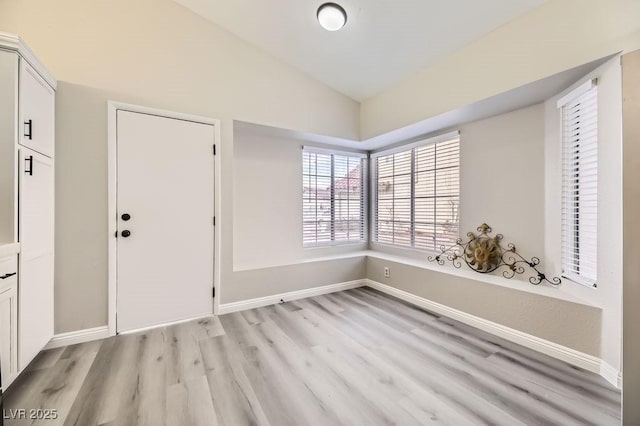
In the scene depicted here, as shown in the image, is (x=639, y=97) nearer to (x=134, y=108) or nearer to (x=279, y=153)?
(x=279, y=153)

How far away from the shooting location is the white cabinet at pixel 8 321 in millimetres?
1527

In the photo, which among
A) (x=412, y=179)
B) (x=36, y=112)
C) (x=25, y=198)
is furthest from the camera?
(x=412, y=179)

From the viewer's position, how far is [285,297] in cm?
339

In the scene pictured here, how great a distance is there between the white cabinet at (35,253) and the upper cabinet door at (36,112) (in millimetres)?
85

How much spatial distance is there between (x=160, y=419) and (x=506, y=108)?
3.73 meters

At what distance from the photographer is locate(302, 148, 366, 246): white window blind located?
404cm

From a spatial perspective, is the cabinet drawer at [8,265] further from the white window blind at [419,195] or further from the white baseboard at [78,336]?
the white window blind at [419,195]

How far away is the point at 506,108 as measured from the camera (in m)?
2.68

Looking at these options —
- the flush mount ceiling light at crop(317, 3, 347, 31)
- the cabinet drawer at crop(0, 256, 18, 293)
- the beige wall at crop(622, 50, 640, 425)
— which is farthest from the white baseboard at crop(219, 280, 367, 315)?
the flush mount ceiling light at crop(317, 3, 347, 31)

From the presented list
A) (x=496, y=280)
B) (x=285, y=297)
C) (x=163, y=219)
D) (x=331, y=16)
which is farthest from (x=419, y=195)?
(x=163, y=219)

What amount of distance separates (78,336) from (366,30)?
3823 millimetres

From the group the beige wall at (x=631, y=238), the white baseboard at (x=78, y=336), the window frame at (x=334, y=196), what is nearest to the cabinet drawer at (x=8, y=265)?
the white baseboard at (x=78, y=336)

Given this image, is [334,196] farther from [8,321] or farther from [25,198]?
[8,321]

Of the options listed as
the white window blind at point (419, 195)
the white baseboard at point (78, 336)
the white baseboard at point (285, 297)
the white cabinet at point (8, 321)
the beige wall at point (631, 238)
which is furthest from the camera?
the white window blind at point (419, 195)
